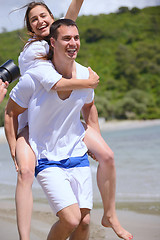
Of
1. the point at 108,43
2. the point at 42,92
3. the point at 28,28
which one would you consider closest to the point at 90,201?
the point at 42,92

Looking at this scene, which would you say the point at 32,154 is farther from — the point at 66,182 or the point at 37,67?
the point at 37,67

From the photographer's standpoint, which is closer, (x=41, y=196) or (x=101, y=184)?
(x=101, y=184)

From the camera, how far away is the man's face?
3.14 metres

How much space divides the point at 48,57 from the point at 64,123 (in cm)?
55

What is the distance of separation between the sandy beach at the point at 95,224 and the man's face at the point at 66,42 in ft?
7.86

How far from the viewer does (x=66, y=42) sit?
314cm

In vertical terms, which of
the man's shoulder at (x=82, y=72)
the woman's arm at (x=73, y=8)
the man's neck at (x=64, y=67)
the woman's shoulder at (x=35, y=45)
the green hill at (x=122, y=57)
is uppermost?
the woman's arm at (x=73, y=8)

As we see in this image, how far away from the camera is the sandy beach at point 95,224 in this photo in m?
4.85

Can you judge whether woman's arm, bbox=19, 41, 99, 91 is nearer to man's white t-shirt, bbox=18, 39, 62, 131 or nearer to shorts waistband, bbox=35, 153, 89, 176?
man's white t-shirt, bbox=18, 39, 62, 131

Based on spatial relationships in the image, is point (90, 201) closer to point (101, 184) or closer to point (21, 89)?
point (101, 184)

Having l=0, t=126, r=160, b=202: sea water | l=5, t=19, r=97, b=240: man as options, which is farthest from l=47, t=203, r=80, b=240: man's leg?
l=0, t=126, r=160, b=202: sea water

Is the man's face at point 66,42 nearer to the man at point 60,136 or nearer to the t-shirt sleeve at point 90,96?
the man at point 60,136

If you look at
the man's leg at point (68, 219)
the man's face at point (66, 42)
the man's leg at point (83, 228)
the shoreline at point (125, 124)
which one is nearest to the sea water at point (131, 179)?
the man's leg at point (83, 228)

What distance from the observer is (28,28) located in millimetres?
3645
